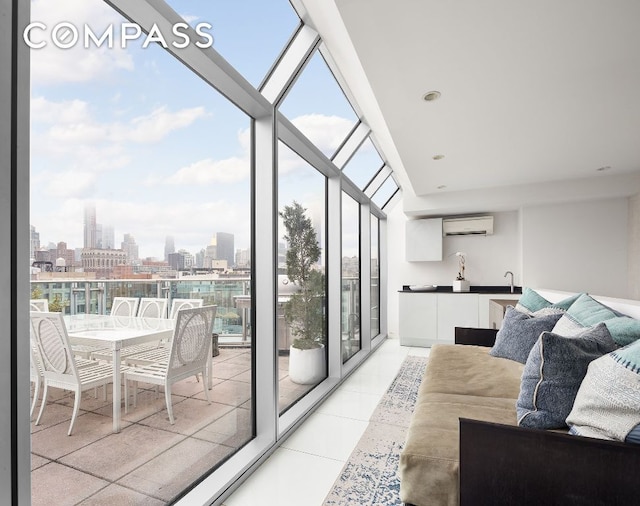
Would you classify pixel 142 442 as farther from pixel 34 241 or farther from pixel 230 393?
pixel 34 241

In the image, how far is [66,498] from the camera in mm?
1483

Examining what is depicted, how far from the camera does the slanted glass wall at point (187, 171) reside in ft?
4.60

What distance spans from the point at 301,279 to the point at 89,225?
8.14 ft

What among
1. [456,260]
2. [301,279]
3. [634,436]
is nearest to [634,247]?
[456,260]

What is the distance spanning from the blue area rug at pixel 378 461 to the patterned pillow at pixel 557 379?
3.01 feet

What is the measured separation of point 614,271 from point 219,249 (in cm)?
561

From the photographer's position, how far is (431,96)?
102 inches

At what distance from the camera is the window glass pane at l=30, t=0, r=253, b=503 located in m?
1.36

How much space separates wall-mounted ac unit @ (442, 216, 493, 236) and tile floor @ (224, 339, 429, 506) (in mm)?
3271

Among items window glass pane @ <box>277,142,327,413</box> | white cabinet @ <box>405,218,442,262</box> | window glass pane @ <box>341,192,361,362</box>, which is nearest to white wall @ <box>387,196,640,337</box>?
white cabinet @ <box>405,218,442,262</box>

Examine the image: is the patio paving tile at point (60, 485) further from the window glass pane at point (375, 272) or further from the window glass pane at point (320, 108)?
the window glass pane at point (375, 272)

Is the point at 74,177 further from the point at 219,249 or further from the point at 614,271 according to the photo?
the point at 614,271

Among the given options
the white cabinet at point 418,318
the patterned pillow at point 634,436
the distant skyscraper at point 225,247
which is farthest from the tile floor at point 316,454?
the white cabinet at point 418,318

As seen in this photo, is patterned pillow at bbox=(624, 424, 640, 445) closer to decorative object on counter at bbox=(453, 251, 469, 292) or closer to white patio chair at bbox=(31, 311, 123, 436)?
white patio chair at bbox=(31, 311, 123, 436)
